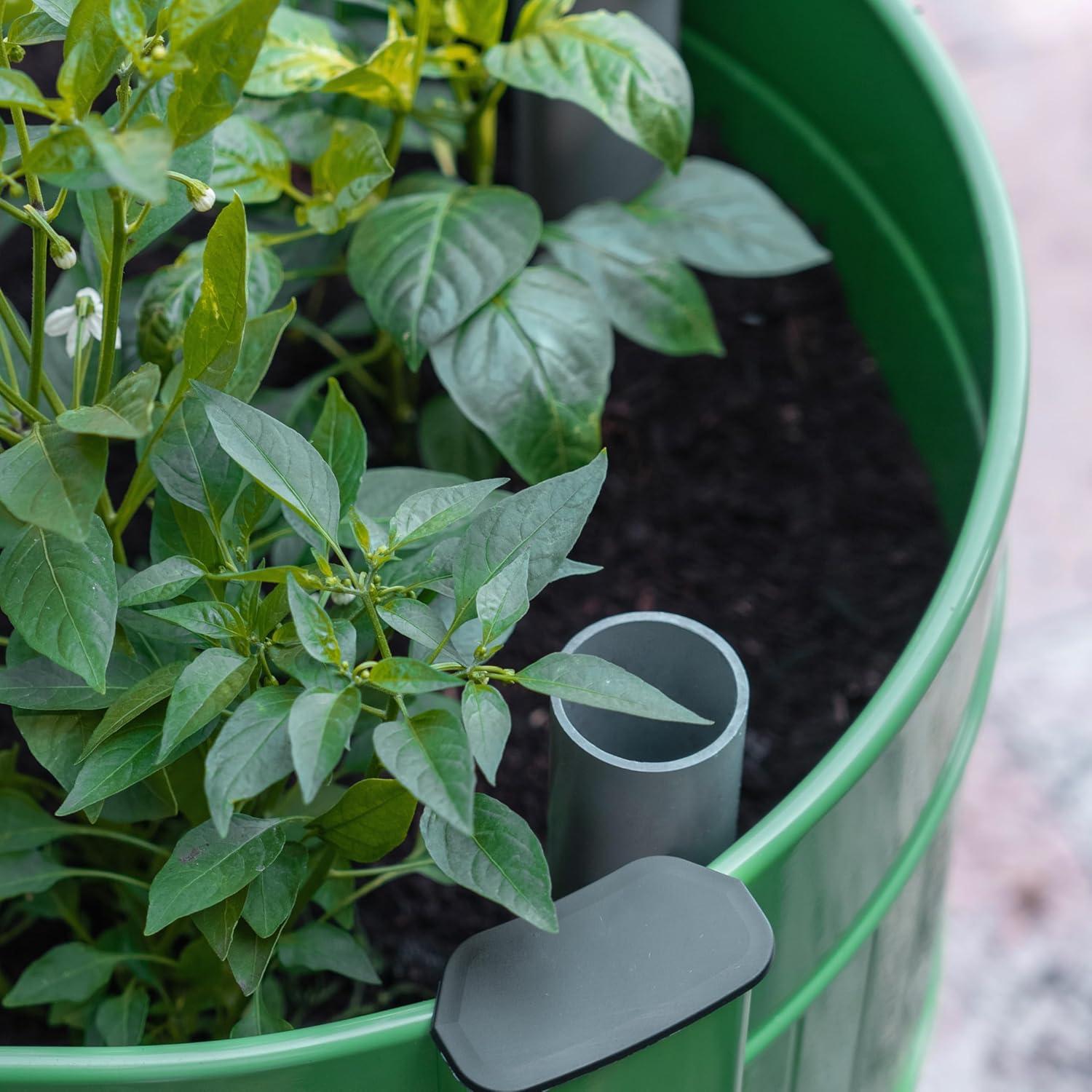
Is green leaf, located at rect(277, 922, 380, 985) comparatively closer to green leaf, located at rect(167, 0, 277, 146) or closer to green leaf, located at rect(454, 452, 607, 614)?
green leaf, located at rect(454, 452, 607, 614)

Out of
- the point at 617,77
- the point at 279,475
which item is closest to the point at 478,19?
the point at 617,77

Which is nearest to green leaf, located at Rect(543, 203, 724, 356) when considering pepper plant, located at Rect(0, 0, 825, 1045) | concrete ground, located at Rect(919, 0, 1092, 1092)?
pepper plant, located at Rect(0, 0, 825, 1045)

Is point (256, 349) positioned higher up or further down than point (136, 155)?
further down

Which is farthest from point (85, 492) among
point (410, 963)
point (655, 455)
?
point (655, 455)

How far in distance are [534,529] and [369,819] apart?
0.13m

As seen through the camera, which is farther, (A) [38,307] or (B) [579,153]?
(B) [579,153]

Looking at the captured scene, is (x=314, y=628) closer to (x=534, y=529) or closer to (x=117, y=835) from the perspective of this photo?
(x=534, y=529)

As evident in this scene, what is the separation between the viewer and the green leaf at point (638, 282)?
853 mm

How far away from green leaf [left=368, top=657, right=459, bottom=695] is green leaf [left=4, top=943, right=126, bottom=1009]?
0.32m

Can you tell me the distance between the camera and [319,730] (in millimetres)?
449

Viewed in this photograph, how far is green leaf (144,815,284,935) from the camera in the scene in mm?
504

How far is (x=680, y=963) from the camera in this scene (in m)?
0.51

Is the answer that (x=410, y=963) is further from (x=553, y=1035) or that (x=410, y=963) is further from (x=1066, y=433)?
(x=1066, y=433)

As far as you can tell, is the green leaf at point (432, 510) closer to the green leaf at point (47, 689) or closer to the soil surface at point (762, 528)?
the green leaf at point (47, 689)
